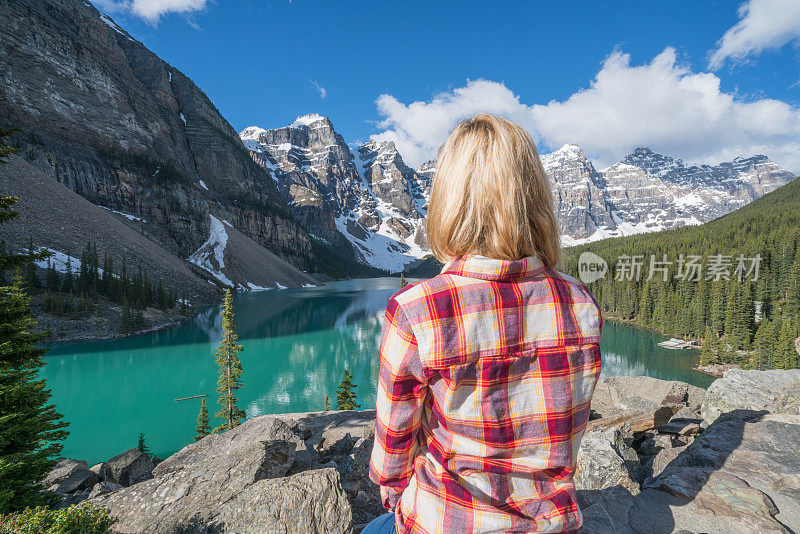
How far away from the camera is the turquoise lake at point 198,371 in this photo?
17.8 metres

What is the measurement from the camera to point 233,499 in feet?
12.9

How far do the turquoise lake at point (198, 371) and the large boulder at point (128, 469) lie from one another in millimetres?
5979

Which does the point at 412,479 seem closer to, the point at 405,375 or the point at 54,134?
the point at 405,375

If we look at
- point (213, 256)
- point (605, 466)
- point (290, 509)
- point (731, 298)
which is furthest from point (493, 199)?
point (213, 256)

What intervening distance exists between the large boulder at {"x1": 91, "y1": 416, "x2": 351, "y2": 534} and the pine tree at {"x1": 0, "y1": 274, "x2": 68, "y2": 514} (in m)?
3.04

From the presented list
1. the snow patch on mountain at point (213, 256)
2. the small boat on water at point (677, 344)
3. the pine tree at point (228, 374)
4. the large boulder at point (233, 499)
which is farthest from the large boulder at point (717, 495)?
the snow patch on mountain at point (213, 256)

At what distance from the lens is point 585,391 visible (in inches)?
53.8

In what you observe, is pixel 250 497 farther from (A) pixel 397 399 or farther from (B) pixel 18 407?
(B) pixel 18 407

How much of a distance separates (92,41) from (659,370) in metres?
138

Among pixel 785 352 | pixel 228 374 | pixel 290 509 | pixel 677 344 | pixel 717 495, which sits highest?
pixel 717 495

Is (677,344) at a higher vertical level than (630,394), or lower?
lower

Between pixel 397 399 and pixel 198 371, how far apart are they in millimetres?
30718

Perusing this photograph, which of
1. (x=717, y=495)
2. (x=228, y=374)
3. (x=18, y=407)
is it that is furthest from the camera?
(x=228, y=374)

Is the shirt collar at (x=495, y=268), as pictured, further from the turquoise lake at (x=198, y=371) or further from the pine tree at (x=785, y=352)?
the pine tree at (x=785, y=352)
